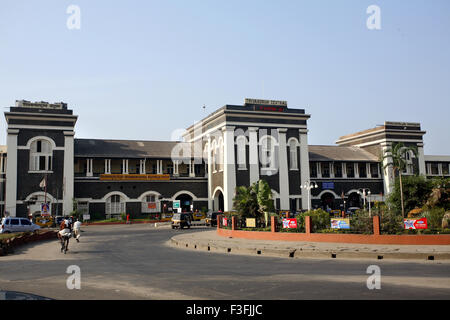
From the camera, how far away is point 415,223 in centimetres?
1991

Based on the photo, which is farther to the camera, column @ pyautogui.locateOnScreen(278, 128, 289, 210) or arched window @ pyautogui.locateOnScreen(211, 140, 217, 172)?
arched window @ pyautogui.locateOnScreen(211, 140, 217, 172)

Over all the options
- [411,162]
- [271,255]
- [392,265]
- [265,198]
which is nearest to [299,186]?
[411,162]

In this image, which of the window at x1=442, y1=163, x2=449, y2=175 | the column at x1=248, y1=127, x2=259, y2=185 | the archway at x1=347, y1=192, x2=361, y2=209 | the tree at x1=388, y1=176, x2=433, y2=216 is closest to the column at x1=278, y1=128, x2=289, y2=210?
the column at x1=248, y1=127, x2=259, y2=185

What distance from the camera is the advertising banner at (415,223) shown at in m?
19.7

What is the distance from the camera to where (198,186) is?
55.8m

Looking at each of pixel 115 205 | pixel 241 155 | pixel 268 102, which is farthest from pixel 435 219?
pixel 115 205

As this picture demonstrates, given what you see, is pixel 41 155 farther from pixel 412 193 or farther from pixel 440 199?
pixel 440 199

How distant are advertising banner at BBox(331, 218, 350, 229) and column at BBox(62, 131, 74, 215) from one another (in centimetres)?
3411

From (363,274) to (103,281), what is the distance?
7225 mm

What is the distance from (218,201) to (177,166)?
737 centimetres

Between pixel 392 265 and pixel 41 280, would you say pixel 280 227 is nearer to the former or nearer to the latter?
pixel 392 265

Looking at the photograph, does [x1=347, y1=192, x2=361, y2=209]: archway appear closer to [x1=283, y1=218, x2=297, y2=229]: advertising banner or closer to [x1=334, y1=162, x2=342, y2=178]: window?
[x1=334, y1=162, x2=342, y2=178]: window

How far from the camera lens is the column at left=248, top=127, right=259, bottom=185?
51562 millimetres

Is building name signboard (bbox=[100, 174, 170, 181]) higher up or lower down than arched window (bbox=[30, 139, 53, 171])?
lower down
